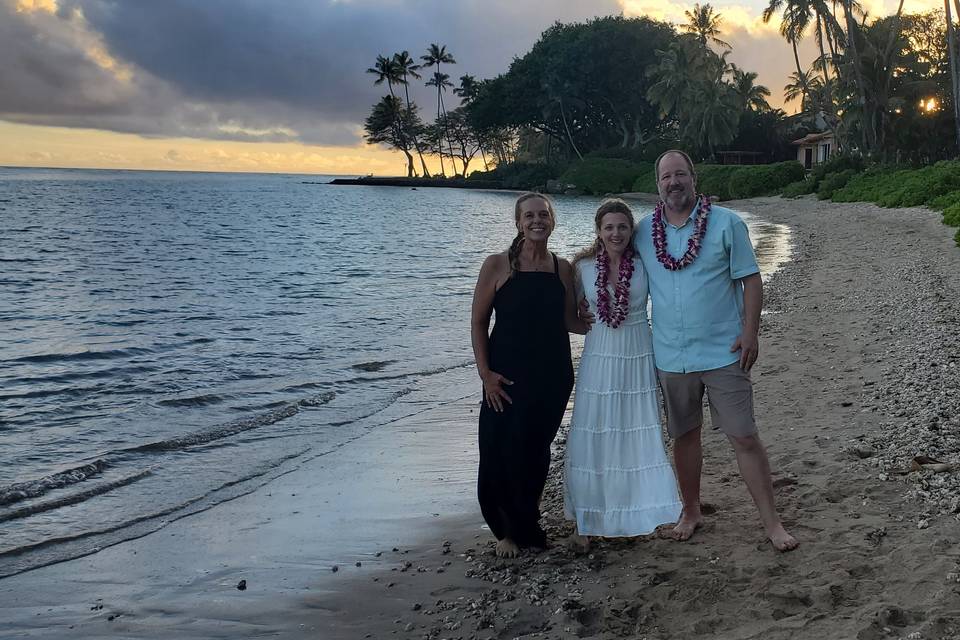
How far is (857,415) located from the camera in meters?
6.19

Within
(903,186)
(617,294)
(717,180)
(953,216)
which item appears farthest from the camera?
(717,180)

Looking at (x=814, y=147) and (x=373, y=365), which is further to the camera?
(x=814, y=147)

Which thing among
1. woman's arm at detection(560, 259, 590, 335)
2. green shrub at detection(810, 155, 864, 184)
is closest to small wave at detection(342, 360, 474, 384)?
woman's arm at detection(560, 259, 590, 335)

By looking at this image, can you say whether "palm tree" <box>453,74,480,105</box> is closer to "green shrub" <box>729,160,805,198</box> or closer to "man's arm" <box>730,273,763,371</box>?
"green shrub" <box>729,160,805,198</box>

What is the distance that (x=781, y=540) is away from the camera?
4109 mm

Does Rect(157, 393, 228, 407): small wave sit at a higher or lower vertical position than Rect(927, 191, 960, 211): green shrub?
lower

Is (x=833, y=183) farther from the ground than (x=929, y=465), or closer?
farther from the ground

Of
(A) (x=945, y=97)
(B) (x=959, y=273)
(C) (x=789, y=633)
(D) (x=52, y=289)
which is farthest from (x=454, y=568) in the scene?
(A) (x=945, y=97)

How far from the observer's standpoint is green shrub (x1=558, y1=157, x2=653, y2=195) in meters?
70.2

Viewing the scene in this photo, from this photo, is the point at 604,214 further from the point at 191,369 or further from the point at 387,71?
the point at 387,71

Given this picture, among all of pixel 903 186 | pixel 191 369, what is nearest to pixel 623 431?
pixel 191 369

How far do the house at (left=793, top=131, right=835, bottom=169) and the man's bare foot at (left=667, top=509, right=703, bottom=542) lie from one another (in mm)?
59690

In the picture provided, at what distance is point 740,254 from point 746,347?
1.40 feet

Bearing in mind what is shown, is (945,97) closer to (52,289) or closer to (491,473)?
(52,289)
